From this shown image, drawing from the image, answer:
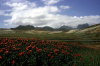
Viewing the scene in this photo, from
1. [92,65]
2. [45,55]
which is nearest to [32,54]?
[45,55]

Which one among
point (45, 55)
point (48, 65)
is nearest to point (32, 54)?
point (45, 55)

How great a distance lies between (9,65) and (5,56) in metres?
0.99

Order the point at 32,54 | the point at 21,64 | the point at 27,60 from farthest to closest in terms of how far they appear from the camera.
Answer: the point at 32,54, the point at 27,60, the point at 21,64

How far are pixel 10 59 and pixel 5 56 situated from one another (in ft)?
2.19

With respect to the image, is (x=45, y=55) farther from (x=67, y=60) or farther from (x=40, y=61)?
(x=67, y=60)

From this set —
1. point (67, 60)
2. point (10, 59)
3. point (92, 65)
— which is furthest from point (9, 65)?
point (92, 65)

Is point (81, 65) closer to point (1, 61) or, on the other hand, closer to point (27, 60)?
point (27, 60)

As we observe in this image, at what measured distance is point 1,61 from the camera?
7.69 m

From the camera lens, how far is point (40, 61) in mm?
8156

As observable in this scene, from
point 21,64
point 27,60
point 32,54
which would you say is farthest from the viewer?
point 32,54

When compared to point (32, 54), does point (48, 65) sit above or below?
below

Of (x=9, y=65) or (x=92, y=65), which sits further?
(x=92, y=65)

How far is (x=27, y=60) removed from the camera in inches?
306

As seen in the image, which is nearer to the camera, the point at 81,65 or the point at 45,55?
the point at 81,65
